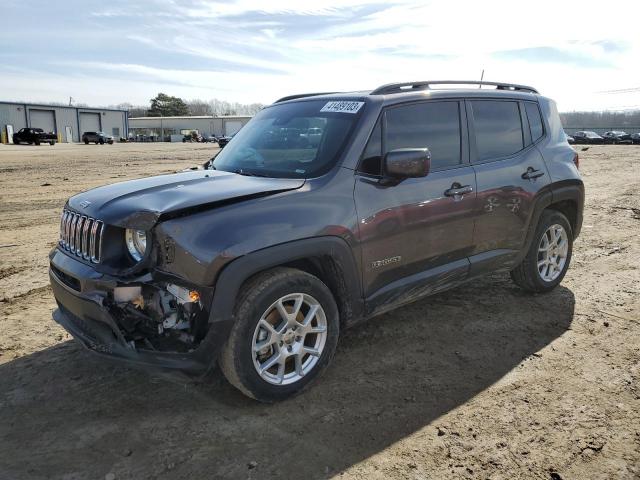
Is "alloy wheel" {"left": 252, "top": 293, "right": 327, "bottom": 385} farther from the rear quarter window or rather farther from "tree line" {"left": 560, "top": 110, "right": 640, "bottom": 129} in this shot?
"tree line" {"left": 560, "top": 110, "right": 640, "bottom": 129}

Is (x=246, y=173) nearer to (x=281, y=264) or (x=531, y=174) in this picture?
(x=281, y=264)

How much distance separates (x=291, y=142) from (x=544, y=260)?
2.96m

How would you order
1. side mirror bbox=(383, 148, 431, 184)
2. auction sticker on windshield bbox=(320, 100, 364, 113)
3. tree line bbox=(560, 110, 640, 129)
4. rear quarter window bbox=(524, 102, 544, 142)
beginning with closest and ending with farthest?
1. side mirror bbox=(383, 148, 431, 184)
2. auction sticker on windshield bbox=(320, 100, 364, 113)
3. rear quarter window bbox=(524, 102, 544, 142)
4. tree line bbox=(560, 110, 640, 129)

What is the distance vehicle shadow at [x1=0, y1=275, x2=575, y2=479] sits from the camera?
9.17 feet

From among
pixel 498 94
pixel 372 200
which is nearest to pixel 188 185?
pixel 372 200

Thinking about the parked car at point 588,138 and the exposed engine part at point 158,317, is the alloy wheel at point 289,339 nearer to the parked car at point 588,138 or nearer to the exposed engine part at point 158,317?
the exposed engine part at point 158,317

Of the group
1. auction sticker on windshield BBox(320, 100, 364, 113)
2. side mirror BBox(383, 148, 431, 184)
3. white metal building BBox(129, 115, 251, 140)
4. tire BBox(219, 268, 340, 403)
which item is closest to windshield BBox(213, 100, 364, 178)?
auction sticker on windshield BBox(320, 100, 364, 113)

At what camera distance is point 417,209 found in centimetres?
383

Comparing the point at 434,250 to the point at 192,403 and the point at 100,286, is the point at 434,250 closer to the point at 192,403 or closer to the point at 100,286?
the point at 192,403

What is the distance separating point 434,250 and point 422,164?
0.80 m

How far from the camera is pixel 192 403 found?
3.36 m

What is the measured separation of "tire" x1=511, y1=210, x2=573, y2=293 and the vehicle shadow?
0.78m

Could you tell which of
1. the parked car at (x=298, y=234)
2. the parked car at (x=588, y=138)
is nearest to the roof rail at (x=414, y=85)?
the parked car at (x=298, y=234)

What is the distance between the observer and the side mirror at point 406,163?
348cm
